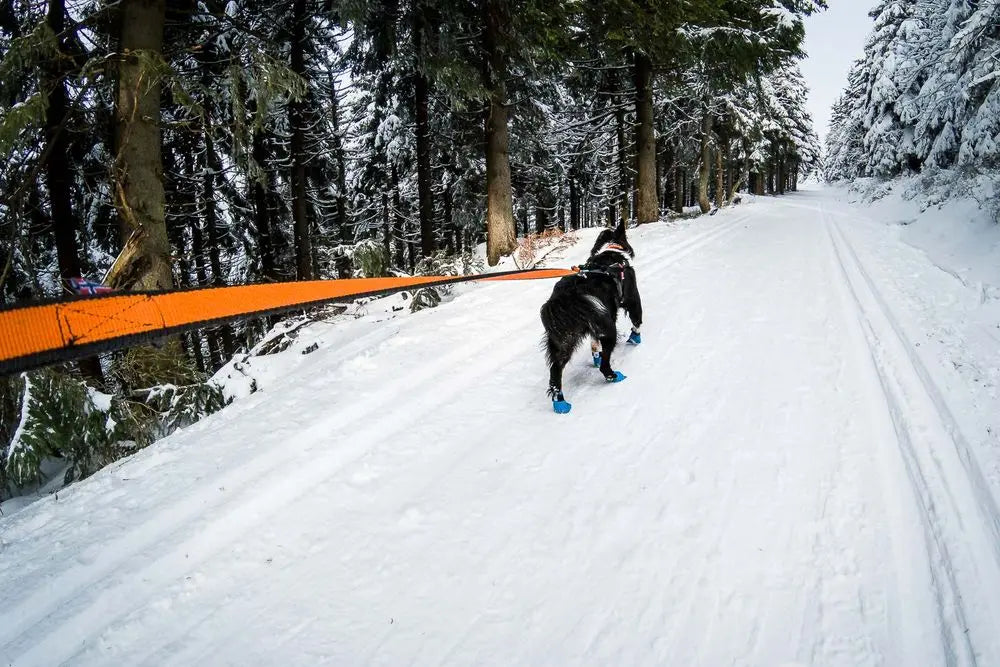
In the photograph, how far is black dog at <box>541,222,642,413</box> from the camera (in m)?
3.65

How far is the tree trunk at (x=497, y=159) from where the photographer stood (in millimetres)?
10359

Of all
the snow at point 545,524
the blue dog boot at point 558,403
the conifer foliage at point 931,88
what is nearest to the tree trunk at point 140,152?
the snow at point 545,524

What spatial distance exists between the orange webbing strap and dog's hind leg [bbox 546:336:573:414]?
1.83m

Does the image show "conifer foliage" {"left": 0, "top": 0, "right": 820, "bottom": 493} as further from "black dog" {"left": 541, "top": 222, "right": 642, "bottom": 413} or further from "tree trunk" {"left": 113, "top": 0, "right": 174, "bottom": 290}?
"black dog" {"left": 541, "top": 222, "right": 642, "bottom": 413}

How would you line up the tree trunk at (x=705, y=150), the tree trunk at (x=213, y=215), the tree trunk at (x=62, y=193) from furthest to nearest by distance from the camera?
the tree trunk at (x=705, y=150), the tree trunk at (x=213, y=215), the tree trunk at (x=62, y=193)

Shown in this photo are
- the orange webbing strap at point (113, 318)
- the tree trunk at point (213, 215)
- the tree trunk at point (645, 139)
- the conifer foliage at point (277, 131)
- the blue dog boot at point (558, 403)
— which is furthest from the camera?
the tree trunk at point (645, 139)

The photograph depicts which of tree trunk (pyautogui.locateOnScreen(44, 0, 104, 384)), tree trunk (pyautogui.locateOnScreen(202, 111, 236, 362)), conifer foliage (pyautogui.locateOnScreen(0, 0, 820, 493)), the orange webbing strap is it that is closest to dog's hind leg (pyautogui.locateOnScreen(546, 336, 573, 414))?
the orange webbing strap

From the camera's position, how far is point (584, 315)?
12.2ft

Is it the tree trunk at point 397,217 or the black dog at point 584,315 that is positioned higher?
the tree trunk at point 397,217

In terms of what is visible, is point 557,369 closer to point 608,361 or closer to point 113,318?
point 608,361

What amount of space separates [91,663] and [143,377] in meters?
3.81

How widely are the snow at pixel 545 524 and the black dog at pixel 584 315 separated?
0.22 meters

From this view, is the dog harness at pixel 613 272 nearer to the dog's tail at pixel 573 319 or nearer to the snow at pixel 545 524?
the dog's tail at pixel 573 319

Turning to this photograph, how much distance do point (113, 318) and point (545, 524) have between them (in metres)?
2.09
